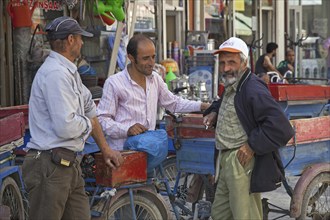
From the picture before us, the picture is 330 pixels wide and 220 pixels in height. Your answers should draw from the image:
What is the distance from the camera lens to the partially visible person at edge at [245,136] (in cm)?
482

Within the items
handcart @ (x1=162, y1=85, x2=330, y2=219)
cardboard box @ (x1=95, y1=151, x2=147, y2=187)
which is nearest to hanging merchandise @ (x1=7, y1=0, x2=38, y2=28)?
handcart @ (x1=162, y1=85, x2=330, y2=219)

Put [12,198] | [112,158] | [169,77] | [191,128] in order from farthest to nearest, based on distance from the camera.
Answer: [169,77]
[191,128]
[12,198]
[112,158]

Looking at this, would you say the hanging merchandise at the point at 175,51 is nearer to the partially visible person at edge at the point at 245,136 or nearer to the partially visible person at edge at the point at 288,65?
the partially visible person at edge at the point at 288,65

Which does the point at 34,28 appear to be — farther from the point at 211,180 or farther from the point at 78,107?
the point at 78,107

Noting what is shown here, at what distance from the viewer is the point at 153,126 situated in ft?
18.7

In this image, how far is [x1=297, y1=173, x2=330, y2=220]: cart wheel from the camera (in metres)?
6.02

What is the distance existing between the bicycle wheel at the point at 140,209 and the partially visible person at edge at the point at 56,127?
0.77 meters

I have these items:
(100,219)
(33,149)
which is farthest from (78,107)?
(100,219)

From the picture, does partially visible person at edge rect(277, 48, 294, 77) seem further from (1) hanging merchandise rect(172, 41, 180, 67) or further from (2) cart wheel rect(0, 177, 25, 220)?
(2) cart wheel rect(0, 177, 25, 220)

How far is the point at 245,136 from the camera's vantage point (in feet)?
16.2

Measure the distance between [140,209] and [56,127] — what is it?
1.42 metres

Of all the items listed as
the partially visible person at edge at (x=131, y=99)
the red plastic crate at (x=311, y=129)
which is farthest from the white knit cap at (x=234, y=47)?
the red plastic crate at (x=311, y=129)

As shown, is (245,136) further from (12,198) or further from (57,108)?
(12,198)

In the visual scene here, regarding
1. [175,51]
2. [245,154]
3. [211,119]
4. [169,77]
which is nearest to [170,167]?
[211,119]
